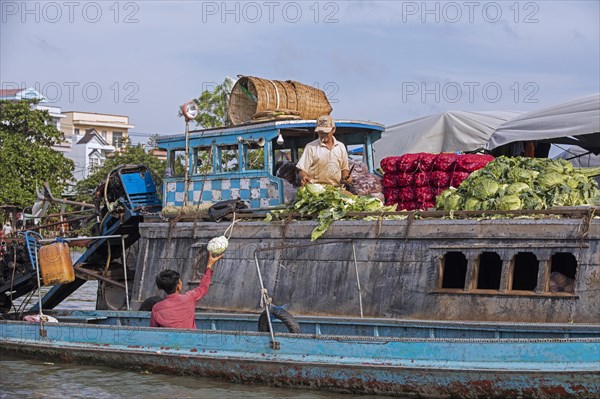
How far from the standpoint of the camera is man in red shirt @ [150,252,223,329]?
1007cm

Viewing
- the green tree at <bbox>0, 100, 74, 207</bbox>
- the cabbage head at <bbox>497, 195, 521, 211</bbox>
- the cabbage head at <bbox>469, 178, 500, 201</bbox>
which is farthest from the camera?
the green tree at <bbox>0, 100, 74, 207</bbox>

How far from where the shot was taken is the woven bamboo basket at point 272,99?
41.9 feet

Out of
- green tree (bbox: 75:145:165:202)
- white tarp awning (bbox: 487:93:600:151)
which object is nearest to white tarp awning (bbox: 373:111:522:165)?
white tarp awning (bbox: 487:93:600:151)

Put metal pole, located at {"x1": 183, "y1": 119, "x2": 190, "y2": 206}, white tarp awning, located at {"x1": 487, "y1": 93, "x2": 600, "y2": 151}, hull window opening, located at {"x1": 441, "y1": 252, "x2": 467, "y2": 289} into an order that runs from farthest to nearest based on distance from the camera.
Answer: white tarp awning, located at {"x1": 487, "y1": 93, "x2": 600, "y2": 151}
metal pole, located at {"x1": 183, "y1": 119, "x2": 190, "y2": 206}
hull window opening, located at {"x1": 441, "y1": 252, "x2": 467, "y2": 289}

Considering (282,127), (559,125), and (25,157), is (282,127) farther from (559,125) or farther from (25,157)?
(25,157)

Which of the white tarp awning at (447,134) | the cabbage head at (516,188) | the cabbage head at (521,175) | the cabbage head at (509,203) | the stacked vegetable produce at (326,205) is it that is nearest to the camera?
the cabbage head at (509,203)

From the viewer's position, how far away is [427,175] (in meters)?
11.8

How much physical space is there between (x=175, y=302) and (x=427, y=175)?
3.58m

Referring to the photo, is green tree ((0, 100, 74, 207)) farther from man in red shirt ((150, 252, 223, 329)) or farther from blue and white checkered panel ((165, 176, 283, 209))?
man in red shirt ((150, 252, 223, 329))

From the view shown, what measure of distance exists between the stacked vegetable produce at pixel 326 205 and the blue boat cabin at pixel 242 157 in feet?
1.94

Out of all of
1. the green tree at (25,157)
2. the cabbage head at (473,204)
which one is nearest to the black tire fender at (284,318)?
the cabbage head at (473,204)

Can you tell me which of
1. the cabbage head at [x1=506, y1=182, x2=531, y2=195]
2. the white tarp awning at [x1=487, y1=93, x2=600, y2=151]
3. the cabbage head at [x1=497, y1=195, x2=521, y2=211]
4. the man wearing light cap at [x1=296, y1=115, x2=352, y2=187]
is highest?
the white tarp awning at [x1=487, y1=93, x2=600, y2=151]

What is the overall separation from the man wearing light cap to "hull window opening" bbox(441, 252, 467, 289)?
2.12m

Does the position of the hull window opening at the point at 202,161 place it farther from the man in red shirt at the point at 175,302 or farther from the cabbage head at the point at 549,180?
the cabbage head at the point at 549,180
